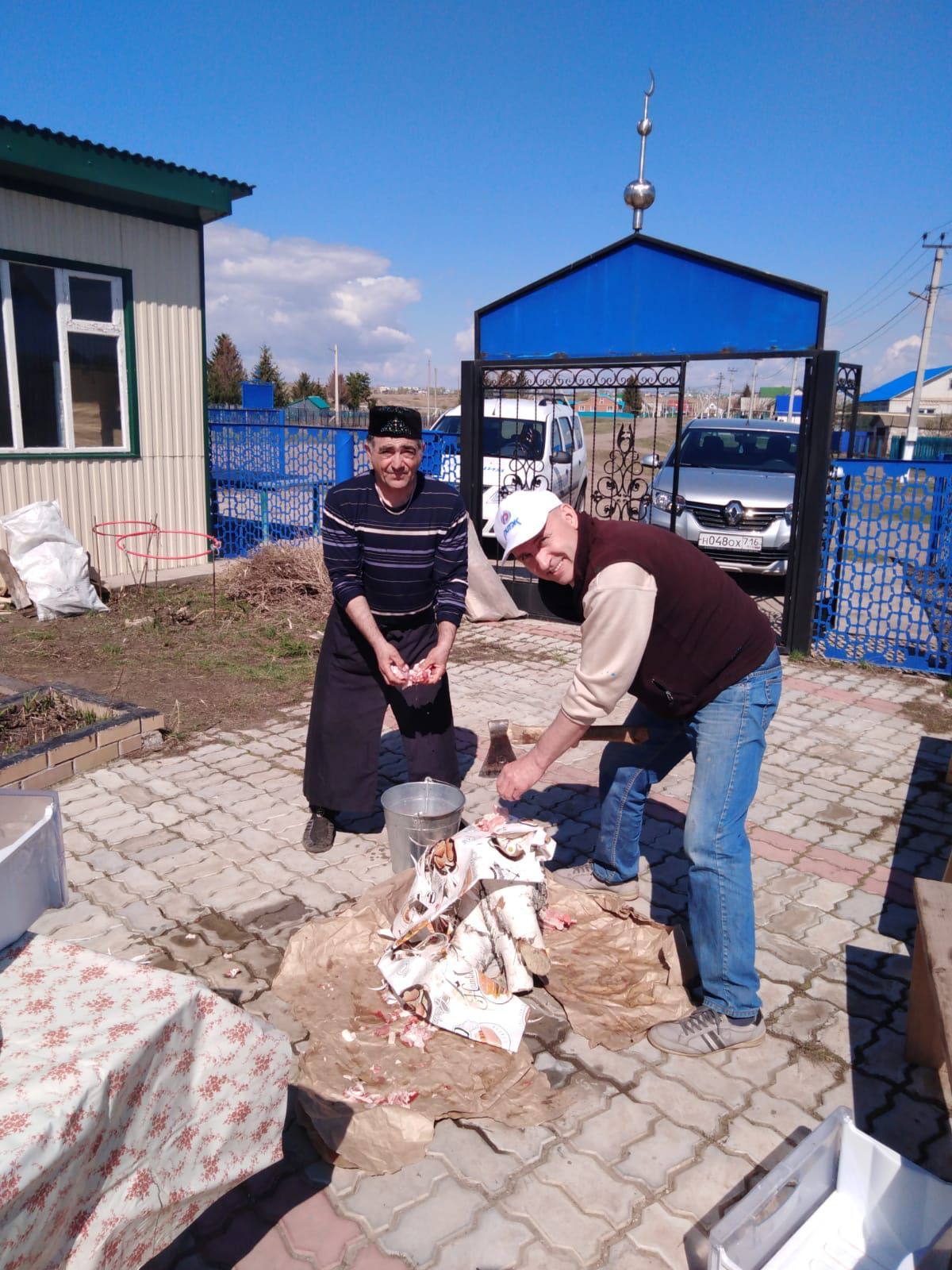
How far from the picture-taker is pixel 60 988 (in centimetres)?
163

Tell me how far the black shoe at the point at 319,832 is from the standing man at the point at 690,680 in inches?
67.9

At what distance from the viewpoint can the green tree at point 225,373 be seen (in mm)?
37750

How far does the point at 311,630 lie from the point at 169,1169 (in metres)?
6.97

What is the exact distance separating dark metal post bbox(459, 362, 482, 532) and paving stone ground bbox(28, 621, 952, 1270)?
3320mm

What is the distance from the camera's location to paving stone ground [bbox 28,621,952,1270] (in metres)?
2.27

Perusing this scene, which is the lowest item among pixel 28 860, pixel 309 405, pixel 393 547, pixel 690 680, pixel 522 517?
pixel 28 860

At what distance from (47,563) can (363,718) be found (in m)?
5.77

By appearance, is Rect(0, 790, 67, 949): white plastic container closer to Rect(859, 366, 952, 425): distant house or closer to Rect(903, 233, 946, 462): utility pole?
Rect(903, 233, 946, 462): utility pole

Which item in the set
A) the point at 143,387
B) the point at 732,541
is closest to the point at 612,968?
the point at 732,541

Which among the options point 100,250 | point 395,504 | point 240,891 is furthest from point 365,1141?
point 100,250

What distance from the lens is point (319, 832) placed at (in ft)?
13.9

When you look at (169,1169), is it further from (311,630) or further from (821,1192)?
(311,630)

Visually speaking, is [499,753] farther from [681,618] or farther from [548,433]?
[548,433]

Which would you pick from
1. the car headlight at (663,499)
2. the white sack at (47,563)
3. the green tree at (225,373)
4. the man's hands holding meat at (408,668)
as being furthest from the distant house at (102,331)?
the green tree at (225,373)
